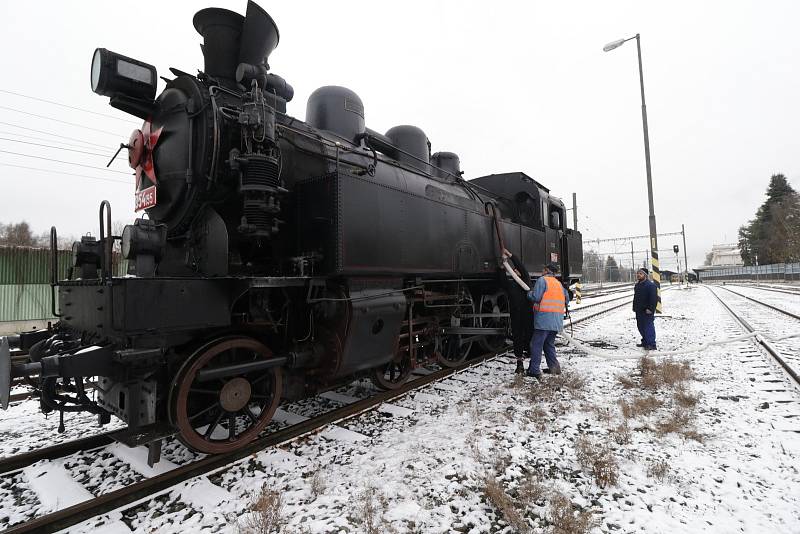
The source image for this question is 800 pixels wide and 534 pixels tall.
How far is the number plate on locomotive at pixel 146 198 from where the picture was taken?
12.9 feet

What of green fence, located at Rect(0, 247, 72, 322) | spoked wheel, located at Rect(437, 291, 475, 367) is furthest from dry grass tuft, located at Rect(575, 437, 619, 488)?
green fence, located at Rect(0, 247, 72, 322)

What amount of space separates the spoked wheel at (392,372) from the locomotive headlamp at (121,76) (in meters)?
3.72

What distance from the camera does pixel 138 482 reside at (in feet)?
9.87

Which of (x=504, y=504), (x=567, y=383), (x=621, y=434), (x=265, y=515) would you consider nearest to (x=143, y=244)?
(x=265, y=515)

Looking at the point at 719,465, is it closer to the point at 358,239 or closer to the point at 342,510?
the point at 342,510

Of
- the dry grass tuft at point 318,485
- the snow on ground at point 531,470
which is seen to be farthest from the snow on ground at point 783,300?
the dry grass tuft at point 318,485

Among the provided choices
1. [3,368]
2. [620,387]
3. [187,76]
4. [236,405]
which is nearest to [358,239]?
[236,405]

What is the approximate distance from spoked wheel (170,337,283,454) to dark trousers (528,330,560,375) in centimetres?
381

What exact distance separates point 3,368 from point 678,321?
15.1 meters

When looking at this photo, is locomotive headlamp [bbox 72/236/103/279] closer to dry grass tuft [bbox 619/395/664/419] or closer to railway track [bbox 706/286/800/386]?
dry grass tuft [bbox 619/395/664/419]

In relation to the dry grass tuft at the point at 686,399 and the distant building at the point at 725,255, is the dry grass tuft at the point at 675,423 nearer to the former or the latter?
the dry grass tuft at the point at 686,399

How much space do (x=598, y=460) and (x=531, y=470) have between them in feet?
1.84

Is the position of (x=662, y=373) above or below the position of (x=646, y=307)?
below

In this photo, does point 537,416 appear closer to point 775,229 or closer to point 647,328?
point 647,328
